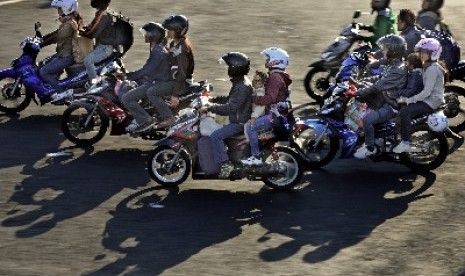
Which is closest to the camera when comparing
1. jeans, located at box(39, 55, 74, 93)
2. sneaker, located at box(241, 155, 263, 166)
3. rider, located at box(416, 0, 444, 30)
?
sneaker, located at box(241, 155, 263, 166)

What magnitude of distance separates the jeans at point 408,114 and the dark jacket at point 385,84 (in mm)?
354

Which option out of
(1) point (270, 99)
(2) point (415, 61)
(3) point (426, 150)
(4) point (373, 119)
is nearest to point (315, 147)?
(4) point (373, 119)

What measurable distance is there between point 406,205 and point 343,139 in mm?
1824

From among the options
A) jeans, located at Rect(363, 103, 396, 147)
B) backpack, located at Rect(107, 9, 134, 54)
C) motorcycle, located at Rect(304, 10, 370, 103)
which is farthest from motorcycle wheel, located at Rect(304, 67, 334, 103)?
jeans, located at Rect(363, 103, 396, 147)

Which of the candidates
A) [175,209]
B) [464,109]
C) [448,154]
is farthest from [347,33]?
[175,209]

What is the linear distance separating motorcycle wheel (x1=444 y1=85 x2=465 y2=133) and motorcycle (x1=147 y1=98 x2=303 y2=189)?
383cm

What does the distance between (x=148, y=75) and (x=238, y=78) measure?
2.32 meters

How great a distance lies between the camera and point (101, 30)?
19.7 m

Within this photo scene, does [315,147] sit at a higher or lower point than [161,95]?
lower

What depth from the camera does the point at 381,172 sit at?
17.3 m

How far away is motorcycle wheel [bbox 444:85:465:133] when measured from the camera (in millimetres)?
19188

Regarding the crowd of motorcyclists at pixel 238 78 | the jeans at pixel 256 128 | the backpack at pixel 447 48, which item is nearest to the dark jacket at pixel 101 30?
the crowd of motorcyclists at pixel 238 78

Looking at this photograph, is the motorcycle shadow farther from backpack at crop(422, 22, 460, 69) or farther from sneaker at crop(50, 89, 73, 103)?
sneaker at crop(50, 89, 73, 103)

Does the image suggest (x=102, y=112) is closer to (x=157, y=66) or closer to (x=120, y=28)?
(x=157, y=66)
